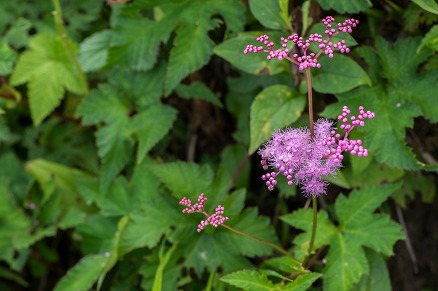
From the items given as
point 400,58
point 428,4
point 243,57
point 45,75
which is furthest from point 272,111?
point 45,75

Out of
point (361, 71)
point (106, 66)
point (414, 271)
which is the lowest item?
point (414, 271)

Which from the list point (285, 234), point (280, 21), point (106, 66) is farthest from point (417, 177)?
point (106, 66)

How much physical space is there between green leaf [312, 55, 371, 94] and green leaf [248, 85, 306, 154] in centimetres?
9

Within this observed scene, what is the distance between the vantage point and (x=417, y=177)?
2160 mm

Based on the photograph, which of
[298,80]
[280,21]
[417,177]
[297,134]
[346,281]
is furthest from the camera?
[417,177]

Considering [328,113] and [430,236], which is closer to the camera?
[328,113]

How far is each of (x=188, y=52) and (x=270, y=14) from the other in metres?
0.32

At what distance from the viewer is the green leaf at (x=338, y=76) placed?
1764 millimetres

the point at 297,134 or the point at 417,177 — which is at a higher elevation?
the point at 297,134

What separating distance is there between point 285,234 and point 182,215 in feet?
1.81

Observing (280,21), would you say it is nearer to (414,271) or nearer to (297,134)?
(297,134)

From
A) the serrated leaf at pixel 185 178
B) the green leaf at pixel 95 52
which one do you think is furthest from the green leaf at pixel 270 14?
the green leaf at pixel 95 52

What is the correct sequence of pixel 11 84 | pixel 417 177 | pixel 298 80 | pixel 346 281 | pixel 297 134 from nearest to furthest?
pixel 297 134 → pixel 346 281 → pixel 298 80 → pixel 417 177 → pixel 11 84

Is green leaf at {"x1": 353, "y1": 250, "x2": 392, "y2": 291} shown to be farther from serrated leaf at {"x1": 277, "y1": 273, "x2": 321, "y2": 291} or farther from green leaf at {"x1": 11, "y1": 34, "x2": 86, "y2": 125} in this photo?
green leaf at {"x1": 11, "y1": 34, "x2": 86, "y2": 125}
